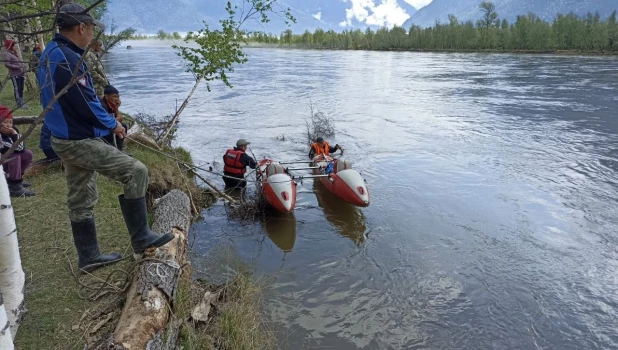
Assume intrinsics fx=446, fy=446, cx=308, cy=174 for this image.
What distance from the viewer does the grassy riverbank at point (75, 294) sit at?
3.76 metres

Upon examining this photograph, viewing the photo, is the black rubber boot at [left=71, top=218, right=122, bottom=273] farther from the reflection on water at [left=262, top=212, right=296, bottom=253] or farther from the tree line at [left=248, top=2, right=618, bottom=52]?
the tree line at [left=248, top=2, right=618, bottom=52]

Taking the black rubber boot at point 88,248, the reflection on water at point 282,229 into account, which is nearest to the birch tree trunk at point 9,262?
the black rubber boot at point 88,248

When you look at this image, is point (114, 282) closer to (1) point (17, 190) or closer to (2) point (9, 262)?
(2) point (9, 262)

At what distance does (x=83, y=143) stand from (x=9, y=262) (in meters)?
1.17

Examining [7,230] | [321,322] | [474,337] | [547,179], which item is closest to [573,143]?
[547,179]

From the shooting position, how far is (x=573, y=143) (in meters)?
14.8

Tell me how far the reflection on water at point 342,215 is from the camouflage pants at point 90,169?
16.1 ft

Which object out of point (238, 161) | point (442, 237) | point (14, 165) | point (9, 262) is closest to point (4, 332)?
point (9, 262)

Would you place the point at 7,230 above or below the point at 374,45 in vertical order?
below

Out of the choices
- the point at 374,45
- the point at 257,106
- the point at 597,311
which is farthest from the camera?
the point at 374,45

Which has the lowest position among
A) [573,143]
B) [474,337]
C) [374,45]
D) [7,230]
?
[474,337]

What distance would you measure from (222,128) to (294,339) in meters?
13.5

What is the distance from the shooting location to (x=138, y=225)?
13.9ft

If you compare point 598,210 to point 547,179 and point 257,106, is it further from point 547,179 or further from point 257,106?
point 257,106
